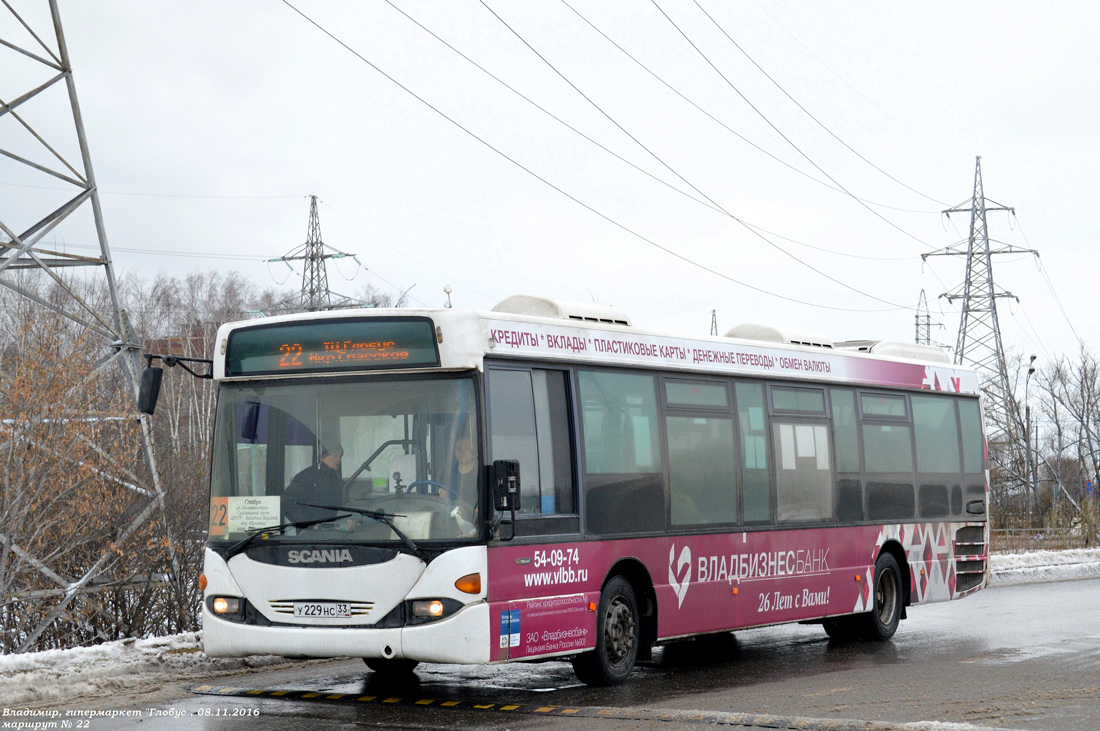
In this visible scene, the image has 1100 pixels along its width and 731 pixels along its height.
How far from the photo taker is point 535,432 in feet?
31.7

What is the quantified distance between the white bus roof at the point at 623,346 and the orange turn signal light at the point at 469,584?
1475mm

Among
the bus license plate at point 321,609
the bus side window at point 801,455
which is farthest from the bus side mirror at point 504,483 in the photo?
the bus side window at point 801,455

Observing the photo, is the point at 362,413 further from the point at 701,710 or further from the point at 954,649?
the point at 954,649

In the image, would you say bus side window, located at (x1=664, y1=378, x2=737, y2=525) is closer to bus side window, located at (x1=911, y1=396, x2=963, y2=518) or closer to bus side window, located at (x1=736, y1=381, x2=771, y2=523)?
bus side window, located at (x1=736, y1=381, x2=771, y2=523)

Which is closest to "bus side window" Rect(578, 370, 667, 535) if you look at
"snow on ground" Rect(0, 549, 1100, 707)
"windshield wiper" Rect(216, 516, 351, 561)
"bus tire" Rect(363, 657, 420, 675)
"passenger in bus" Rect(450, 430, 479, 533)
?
"passenger in bus" Rect(450, 430, 479, 533)

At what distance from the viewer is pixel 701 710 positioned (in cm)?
880

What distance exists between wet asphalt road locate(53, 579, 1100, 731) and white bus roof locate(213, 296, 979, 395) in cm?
248

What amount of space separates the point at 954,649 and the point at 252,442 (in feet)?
25.0

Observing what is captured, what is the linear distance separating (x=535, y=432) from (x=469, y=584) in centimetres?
139

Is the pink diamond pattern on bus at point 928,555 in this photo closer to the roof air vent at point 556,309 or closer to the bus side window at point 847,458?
the bus side window at point 847,458

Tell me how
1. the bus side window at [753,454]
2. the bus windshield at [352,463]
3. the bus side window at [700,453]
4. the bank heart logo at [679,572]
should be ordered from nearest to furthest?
the bus windshield at [352,463]
the bank heart logo at [679,572]
the bus side window at [700,453]
the bus side window at [753,454]

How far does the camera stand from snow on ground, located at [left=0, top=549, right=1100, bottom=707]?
30.7ft

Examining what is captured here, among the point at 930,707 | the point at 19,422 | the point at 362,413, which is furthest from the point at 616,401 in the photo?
the point at 19,422

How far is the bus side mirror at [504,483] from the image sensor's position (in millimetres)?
8859
